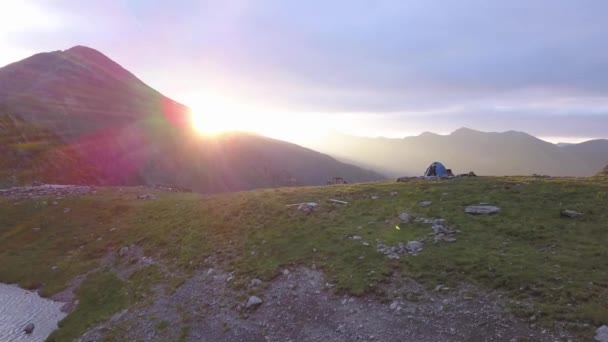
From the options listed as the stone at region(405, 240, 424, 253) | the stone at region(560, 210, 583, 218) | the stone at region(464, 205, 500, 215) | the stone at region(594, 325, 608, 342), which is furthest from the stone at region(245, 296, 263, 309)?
the stone at region(560, 210, 583, 218)

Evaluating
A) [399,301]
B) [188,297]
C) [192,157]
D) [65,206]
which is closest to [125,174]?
[192,157]

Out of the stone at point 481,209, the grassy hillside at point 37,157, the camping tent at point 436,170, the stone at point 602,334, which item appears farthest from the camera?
the grassy hillside at point 37,157

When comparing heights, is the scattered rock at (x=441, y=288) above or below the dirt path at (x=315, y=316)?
above

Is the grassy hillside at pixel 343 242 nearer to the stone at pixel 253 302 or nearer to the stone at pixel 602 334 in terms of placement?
the stone at pixel 602 334

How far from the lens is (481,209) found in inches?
1136

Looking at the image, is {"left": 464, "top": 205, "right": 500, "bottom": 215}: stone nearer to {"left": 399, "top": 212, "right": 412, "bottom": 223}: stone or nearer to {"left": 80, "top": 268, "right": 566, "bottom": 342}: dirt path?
{"left": 399, "top": 212, "right": 412, "bottom": 223}: stone

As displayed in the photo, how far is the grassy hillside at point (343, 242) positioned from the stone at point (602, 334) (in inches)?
11.2

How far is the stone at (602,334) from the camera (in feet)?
47.2

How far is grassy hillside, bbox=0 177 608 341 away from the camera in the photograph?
19547 millimetres

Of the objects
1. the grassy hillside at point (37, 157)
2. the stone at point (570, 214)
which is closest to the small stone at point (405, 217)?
the stone at point (570, 214)

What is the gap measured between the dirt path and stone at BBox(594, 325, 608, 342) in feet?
4.09

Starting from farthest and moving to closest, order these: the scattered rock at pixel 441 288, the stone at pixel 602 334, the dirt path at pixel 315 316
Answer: the scattered rock at pixel 441 288
the dirt path at pixel 315 316
the stone at pixel 602 334

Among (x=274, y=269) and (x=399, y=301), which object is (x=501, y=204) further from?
(x=274, y=269)

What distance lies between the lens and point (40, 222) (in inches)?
1772
